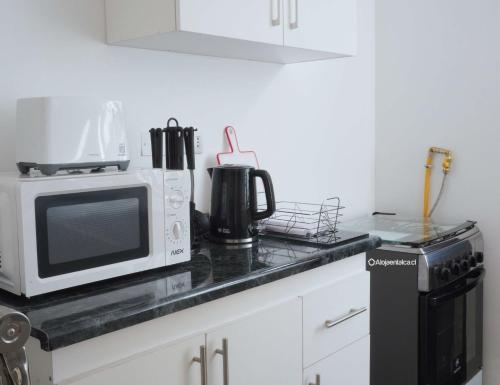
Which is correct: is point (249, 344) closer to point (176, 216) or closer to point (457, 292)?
point (176, 216)

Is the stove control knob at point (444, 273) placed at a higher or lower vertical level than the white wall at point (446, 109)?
lower

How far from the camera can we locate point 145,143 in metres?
2.00

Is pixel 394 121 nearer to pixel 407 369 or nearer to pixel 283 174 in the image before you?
pixel 283 174

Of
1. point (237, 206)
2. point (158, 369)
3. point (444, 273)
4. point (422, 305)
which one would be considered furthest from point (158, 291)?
point (444, 273)

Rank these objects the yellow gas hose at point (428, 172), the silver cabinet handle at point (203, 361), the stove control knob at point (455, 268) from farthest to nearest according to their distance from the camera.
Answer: the yellow gas hose at point (428, 172)
the stove control knob at point (455, 268)
the silver cabinet handle at point (203, 361)

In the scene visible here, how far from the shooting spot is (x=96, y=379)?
122 cm

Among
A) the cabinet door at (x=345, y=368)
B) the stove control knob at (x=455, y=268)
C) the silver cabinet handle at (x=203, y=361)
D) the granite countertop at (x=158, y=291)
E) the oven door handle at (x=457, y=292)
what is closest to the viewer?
the granite countertop at (x=158, y=291)

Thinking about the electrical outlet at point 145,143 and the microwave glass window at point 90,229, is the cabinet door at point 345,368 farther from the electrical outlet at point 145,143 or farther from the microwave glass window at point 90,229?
the electrical outlet at point 145,143

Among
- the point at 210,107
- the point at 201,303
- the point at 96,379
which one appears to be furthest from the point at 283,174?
the point at 96,379

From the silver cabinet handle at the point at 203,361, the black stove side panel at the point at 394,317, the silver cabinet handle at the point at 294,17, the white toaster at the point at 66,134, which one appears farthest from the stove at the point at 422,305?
the white toaster at the point at 66,134

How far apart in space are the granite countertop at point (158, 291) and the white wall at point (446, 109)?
4.01 ft

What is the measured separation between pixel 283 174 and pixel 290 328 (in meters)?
1.02

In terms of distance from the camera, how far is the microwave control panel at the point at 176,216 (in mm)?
1591

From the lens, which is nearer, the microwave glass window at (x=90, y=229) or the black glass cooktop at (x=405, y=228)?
the microwave glass window at (x=90, y=229)
